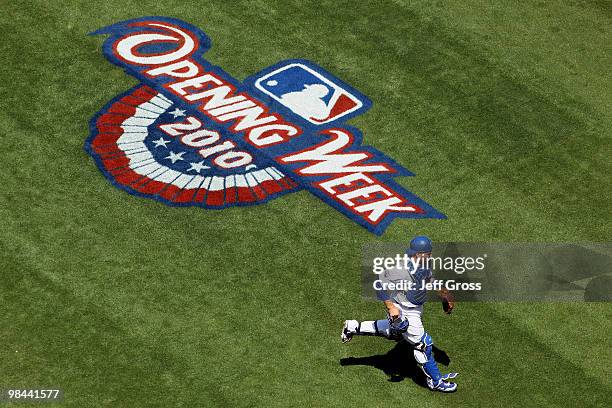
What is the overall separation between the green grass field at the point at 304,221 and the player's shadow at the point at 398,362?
14 centimetres

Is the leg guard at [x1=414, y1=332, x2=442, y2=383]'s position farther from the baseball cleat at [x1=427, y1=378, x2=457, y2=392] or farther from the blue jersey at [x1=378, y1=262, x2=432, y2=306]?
the blue jersey at [x1=378, y1=262, x2=432, y2=306]

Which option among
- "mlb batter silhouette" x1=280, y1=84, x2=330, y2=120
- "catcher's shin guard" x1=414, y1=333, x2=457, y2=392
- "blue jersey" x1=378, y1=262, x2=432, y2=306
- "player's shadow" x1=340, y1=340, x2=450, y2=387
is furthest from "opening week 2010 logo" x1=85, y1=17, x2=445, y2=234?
"catcher's shin guard" x1=414, y1=333, x2=457, y2=392

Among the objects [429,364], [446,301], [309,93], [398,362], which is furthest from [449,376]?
[309,93]

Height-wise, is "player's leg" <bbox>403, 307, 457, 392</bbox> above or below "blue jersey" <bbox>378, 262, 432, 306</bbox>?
below

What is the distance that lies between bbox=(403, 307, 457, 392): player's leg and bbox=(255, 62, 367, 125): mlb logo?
655 cm

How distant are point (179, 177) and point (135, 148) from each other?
124cm

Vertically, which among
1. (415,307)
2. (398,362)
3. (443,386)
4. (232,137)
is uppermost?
(415,307)

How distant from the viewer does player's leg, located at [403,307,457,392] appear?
17453 millimetres

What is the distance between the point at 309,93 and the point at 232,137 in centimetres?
211

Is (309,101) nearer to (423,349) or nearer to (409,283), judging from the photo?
(409,283)

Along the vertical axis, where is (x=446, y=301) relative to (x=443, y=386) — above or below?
above

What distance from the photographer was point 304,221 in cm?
2073

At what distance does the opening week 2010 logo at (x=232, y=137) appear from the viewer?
21391 millimetres

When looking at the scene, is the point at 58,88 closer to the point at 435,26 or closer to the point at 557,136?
the point at 435,26
